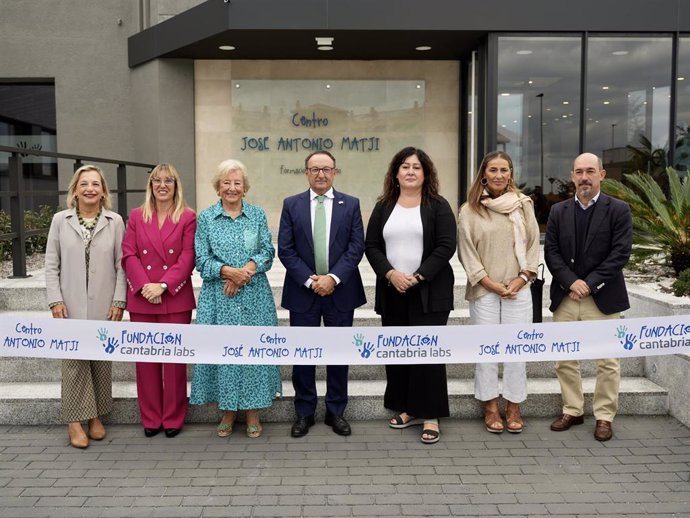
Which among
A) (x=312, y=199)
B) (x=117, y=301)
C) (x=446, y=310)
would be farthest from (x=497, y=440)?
(x=117, y=301)

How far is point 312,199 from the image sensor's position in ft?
16.1

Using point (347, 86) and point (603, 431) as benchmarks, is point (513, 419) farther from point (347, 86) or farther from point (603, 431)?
point (347, 86)

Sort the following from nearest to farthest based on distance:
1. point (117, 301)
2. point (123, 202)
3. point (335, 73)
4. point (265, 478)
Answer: point (265, 478), point (117, 301), point (123, 202), point (335, 73)

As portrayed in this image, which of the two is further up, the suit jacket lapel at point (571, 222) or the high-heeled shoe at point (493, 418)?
the suit jacket lapel at point (571, 222)

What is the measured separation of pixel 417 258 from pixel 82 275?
7.85 feet

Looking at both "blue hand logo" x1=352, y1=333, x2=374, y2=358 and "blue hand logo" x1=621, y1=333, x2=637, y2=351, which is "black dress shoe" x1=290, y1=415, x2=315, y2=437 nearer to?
"blue hand logo" x1=352, y1=333, x2=374, y2=358

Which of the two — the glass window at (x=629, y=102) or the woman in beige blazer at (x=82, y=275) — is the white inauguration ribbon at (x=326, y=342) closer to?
the woman in beige blazer at (x=82, y=275)

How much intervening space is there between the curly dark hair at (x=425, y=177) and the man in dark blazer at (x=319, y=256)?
0.27m

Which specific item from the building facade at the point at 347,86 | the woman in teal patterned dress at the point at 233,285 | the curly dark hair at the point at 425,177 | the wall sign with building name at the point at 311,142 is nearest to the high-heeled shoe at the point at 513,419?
the curly dark hair at the point at 425,177

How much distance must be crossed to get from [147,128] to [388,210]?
315 inches

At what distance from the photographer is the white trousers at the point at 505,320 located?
15.8 ft

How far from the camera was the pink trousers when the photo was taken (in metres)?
4.80

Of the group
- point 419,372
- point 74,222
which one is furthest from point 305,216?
point 74,222

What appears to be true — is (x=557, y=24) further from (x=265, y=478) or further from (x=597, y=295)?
(x=265, y=478)
